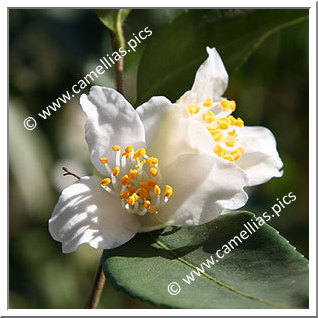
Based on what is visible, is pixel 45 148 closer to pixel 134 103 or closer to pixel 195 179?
pixel 134 103

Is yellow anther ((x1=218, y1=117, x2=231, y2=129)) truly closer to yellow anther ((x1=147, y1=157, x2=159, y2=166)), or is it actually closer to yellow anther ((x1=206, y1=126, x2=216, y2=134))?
yellow anther ((x1=206, y1=126, x2=216, y2=134))

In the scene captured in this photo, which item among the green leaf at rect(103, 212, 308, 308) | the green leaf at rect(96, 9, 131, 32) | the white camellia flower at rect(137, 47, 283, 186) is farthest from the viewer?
the green leaf at rect(96, 9, 131, 32)

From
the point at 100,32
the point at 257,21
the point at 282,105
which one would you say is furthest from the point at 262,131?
the point at 282,105

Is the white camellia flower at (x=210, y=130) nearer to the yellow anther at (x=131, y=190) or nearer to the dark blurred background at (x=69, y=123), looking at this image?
the yellow anther at (x=131, y=190)

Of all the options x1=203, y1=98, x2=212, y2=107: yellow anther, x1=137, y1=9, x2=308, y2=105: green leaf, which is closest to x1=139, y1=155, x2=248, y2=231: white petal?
x1=203, y1=98, x2=212, y2=107: yellow anther

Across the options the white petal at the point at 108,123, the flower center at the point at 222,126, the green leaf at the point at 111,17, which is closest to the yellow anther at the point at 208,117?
the flower center at the point at 222,126

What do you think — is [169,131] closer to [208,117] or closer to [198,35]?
[208,117]
